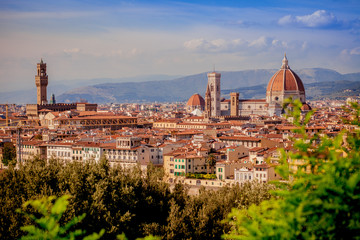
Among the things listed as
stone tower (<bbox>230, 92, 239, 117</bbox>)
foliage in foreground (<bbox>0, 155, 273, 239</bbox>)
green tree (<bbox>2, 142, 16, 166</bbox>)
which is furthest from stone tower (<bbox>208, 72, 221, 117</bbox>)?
foliage in foreground (<bbox>0, 155, 273, 239</bbox>)

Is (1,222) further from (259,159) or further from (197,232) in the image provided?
(259,159)

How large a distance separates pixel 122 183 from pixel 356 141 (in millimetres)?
13926

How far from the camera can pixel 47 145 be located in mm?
47719

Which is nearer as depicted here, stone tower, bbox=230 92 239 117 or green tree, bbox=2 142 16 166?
green tree, bbox=2 142 16 166

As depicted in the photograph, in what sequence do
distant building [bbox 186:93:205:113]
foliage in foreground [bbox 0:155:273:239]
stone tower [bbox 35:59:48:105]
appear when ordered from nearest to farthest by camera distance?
foliage in foreground [bbox 0:155:273:239]
stone tower [bbox 35:59:48:105]
distant building [bbox 186:93:205:113]

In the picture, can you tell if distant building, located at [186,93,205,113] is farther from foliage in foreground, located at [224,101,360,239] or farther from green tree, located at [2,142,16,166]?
foliage in foreground, located at [224,101,360,239]

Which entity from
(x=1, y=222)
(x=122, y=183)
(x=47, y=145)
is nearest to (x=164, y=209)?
(x=122, y=183)

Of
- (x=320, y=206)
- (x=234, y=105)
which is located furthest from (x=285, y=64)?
(x=320, y=206)

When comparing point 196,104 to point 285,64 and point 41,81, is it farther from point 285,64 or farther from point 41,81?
point 41,81

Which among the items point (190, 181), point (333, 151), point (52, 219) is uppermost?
point (333, 151)

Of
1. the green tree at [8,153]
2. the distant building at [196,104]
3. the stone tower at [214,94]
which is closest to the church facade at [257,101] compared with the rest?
the stone tower at [214,94]

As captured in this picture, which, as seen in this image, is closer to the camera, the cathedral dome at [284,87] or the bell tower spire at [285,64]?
the cathedral dome at [284,87]

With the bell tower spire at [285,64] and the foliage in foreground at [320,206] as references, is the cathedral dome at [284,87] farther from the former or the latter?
the foliage in foreground at [320,206]

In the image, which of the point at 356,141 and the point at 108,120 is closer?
the point at 356,141
